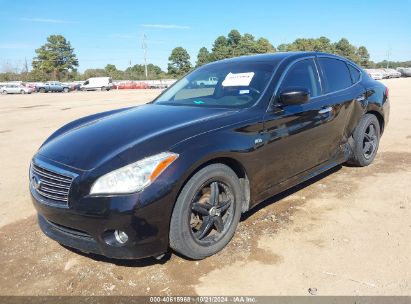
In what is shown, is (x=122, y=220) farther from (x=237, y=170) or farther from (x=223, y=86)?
(x=223, y=86)

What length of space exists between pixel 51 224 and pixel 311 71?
3.16 meters

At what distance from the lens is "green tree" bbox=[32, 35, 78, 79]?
90.4 meters

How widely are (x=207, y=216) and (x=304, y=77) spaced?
6.73 ft

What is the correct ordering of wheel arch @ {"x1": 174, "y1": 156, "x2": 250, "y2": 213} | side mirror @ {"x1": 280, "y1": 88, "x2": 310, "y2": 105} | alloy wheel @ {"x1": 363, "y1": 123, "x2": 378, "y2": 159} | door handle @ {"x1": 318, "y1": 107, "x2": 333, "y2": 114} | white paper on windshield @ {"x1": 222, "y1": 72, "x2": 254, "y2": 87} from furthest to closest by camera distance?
alloy wheel @ {"x1": 363, "y1": 123, "x2": 378, "y2": 159} → door handle @ {"x1": 318, "y1": 107, "x2": 333, "y2": 114} → white paper on windshield @ {"x1": 222, "y1": 72, "x2": 254, "y2": 87} → side mirror @ {"x1": 280, "y1": 88, "x2": 310, "y2": 105} → wheel arch @ {"x1": 174, "y1": 156, "x2": 250, "y2": 213}

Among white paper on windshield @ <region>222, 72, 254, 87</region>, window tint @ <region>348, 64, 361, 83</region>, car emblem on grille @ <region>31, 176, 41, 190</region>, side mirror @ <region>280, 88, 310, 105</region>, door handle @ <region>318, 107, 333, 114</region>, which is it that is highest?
window tint @ <region>348, 64, 361, 83</region>

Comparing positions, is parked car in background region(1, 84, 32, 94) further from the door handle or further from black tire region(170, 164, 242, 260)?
black tire region(170, 164, 242, 260)

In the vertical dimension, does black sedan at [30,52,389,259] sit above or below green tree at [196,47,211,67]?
below

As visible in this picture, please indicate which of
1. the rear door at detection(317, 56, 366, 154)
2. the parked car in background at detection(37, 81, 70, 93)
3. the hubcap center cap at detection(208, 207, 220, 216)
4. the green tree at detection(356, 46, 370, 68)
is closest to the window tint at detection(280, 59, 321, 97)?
the rear door at detection(317, 56, 366, 154)

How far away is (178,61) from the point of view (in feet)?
310

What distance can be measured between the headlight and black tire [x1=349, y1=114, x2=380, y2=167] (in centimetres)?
340

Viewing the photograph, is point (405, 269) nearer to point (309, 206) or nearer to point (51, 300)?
point (309, 206)

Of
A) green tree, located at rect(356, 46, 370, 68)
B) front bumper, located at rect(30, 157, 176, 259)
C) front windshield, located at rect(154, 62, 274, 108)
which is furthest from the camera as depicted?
green tree, located at rect(356, 46, 370, 68)

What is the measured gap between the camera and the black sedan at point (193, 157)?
2.78 meters

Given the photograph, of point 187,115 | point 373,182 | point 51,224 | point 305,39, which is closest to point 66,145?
point 51,224
